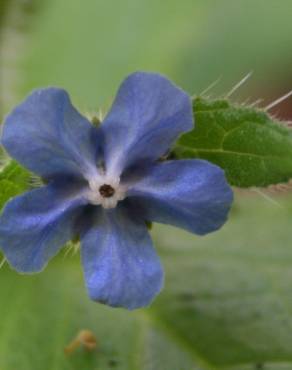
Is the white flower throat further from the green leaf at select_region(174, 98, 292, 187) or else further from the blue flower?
Answer: the green leaf at select_region(174, 98, 292, 187)

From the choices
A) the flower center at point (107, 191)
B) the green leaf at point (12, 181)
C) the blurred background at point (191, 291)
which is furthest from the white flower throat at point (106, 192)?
the blurred background at point (191, 291)

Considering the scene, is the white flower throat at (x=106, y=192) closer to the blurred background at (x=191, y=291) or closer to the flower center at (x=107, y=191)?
the flower center at (x=107, y=191)

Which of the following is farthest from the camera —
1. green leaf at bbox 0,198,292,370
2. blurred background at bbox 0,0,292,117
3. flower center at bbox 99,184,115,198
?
blurred background at bbox 0,0,292,117

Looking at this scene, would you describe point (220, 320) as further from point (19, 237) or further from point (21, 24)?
point (21, 24)

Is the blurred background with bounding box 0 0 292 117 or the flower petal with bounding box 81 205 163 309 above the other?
the flower petal with bounding box 81 205 163 309

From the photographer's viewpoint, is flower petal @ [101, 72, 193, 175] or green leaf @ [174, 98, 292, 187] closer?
flower petal @ [101, 72, 193, 175]

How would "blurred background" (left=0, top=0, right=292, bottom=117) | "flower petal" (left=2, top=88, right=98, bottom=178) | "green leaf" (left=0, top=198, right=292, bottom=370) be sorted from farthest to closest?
"blurred background" (left=0, top=0, right=292, bottom=117) → "green leaf" (left=0, top=198, right=292, bottom=370) → "flower petal" (left=2, top=88, right=98, bottom=178)

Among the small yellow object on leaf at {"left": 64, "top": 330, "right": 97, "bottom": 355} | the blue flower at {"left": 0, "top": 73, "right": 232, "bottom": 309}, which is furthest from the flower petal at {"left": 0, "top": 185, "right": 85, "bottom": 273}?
the small yellow object on leaf at {"left": 64, "top": 330, "right": 97, "bottom": 355}

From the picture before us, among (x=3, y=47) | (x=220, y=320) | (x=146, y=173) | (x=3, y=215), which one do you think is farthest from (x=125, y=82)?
(x=3, y=47)
